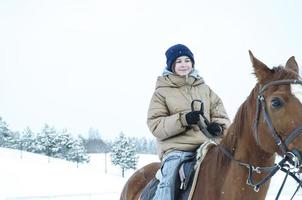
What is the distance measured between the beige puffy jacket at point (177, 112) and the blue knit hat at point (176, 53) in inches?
7.5

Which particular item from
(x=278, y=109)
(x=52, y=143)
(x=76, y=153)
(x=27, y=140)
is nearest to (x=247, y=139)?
(x=278, y=109)

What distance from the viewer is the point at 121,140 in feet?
256

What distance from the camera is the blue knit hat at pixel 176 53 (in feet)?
17.6

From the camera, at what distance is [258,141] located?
3.89 m

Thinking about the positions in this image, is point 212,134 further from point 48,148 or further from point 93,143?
point 93,143

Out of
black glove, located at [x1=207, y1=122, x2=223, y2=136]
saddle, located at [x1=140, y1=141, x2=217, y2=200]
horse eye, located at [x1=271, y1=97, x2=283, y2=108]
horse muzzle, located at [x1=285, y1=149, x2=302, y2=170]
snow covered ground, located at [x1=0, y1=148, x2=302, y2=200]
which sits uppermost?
horse eye, located at [x1=271, y1=97, x2=283, y2=108]

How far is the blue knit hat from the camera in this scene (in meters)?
5.37

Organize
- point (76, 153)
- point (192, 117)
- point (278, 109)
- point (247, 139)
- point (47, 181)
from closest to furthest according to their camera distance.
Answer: point (278, 109) < point (247, 139) < point (192, 117) < point (47, 181) < point (76, 153)

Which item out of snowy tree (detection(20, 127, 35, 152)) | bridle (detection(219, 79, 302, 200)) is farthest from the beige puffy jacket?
snowy tree (detection(20, 127, 35, 152))

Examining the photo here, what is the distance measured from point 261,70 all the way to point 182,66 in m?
1.50

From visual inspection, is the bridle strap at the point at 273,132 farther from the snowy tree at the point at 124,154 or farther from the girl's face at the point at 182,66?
the snowy tree at the point at 124,154

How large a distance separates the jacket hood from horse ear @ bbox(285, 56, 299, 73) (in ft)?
4.60

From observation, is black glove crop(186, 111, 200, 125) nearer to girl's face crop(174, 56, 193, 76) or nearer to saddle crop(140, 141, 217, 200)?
saddle crop(140, 141, 217, 200)

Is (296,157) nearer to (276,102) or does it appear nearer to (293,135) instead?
(293,135)
